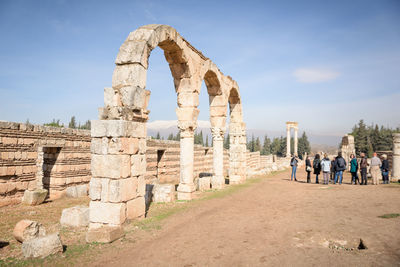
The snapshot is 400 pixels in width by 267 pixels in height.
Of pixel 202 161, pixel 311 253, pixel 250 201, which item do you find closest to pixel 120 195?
pixel 311 253

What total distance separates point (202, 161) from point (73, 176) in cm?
1202

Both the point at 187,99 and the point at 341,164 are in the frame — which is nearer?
the point at 187,99

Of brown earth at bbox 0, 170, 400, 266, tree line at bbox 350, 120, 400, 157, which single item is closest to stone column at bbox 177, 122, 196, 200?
brown earth at bbox 0, 170, 400, 266

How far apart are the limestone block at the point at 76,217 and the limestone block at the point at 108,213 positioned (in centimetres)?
47

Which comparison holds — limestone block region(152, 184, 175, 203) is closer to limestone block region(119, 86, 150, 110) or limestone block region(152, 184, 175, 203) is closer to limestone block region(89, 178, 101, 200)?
limestone block region(89, 178, 101, 200)

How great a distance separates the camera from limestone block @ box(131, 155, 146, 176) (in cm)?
634

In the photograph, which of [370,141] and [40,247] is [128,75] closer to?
[40,247]

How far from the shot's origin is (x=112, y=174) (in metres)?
5.89

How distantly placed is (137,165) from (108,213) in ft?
4.21

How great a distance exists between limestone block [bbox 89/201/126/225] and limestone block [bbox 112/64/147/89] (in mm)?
2858

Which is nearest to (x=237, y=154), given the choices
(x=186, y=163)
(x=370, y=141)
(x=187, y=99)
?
(x=186, y=163)

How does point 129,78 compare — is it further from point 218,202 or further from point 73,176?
point 73,176

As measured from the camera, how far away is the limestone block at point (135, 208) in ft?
20.2

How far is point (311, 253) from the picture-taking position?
14.4 ft
